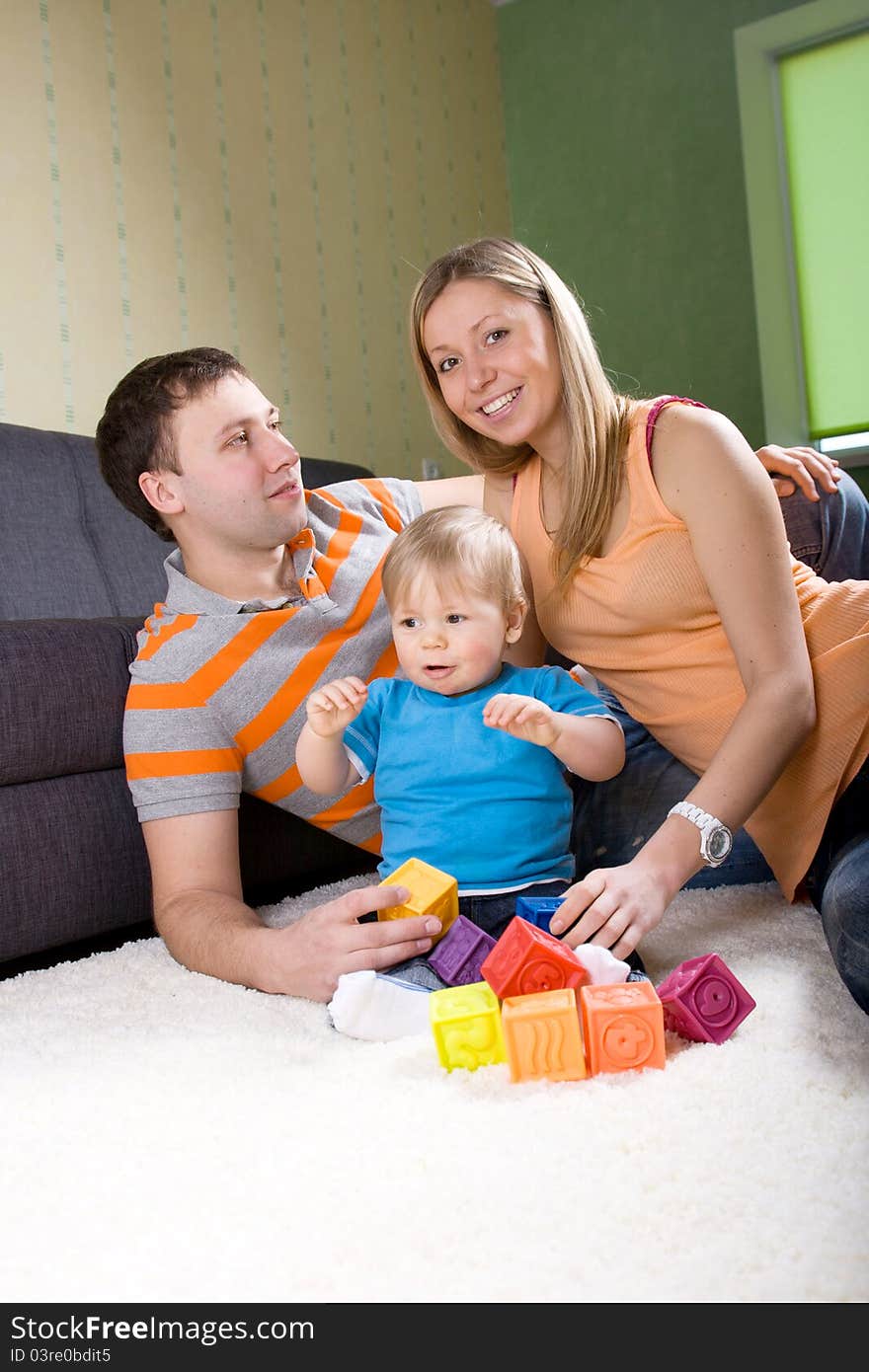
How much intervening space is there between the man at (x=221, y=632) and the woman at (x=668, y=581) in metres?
0.17

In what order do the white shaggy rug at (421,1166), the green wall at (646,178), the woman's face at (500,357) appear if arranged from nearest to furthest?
the white shaggy rug at (421,1166) → the woman's face at (500,357) → the green wall at (646,178)

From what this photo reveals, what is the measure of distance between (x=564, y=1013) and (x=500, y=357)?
82 cm

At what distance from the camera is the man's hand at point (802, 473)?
180 cm

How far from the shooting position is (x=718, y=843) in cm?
124

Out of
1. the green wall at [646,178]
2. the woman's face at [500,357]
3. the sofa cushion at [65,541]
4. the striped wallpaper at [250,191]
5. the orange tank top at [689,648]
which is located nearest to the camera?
the orange tank top at [689,648]

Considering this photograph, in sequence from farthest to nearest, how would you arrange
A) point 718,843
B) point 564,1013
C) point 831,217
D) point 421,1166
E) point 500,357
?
point 831,217, point 500,357, point 718,843, point 564,1013, point 421,1166

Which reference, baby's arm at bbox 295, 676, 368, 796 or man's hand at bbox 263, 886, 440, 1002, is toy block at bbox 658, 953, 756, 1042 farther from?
baby's arm at bbox 295, 676, 368, 796

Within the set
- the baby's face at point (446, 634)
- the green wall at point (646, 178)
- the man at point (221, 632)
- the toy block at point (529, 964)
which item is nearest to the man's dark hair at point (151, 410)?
the man at point (221, 632)

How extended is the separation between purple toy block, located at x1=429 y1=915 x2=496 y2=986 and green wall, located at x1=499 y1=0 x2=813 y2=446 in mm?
3109

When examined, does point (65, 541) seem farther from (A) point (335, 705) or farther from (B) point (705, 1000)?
(B) point (705, 1000)

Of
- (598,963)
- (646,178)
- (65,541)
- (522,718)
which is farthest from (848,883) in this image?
(646,178)

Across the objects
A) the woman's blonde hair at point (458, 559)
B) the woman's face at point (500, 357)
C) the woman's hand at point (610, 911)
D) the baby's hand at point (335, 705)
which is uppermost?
the woman's face at point (500, 357)

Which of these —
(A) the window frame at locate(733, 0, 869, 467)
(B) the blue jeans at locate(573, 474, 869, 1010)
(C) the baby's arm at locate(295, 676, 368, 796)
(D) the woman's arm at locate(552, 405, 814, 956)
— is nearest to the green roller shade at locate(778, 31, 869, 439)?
(A) the window frame at locate(733, 0, 869, 467)

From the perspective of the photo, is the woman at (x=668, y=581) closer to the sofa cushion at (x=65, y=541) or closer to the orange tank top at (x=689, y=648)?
the orange tank top at (x=689, y=648)
